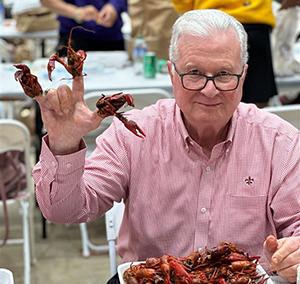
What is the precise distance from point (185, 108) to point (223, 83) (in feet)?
0.44

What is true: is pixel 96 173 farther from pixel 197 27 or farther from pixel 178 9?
pixel 178 9

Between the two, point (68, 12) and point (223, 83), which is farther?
point (68, 12)

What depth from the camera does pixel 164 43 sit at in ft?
14.5

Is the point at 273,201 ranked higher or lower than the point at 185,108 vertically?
lower

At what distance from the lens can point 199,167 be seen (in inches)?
78.9

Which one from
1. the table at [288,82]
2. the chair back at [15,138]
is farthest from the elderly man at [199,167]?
the table at [288,82]

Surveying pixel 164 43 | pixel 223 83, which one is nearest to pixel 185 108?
pixel 223 83

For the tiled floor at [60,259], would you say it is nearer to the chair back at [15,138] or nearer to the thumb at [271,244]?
the chair back at [15,138]

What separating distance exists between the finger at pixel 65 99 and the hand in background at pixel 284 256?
569mm

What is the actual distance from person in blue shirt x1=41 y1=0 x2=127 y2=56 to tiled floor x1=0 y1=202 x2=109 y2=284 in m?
1.17

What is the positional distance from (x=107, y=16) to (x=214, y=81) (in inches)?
109

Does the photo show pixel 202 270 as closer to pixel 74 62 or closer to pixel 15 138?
pixel 74 62

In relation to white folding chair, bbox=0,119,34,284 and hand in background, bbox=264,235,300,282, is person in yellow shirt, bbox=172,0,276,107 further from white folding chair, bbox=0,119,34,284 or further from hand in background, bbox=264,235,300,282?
hand in background, bbox=264,235,300,282

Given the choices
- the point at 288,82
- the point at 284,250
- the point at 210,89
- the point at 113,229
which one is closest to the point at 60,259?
the point at 113,229
